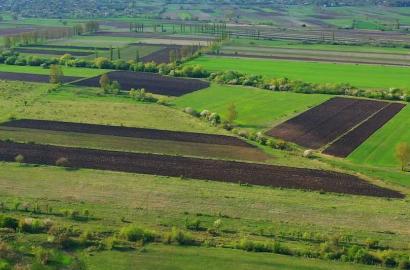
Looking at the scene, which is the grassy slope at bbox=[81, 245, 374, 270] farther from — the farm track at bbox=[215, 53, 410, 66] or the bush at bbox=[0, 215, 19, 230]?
the farm track at bbox=[215, 53, 410, 66]

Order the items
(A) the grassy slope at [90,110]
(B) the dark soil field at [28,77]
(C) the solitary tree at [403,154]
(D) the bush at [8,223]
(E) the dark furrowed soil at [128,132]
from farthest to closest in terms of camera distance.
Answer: (B) the dark soil field at [28,77] → (A) the grassy slope at [90,110] → (E) the dark furrowed soil at [128,132] → (C) the solitary tree at [403,154] → (D) the bush at [8,223]

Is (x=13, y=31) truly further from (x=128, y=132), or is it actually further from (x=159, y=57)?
(x=128, y=132)

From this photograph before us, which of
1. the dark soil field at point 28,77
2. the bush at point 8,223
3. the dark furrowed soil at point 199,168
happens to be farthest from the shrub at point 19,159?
the dark soil field at point 28,77

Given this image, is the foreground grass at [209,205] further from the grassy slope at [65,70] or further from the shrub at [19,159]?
the grassy slope at [65,70]

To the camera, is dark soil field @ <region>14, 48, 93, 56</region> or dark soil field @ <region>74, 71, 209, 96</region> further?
dark soil field @ <region>14, 48, 93, 56</region>

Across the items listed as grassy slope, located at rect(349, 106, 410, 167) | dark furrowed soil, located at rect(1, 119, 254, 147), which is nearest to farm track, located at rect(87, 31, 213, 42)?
grassy slope, located at rect(349, 106, 410, 167)

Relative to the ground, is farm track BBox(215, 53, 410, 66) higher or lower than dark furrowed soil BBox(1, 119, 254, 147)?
higher
